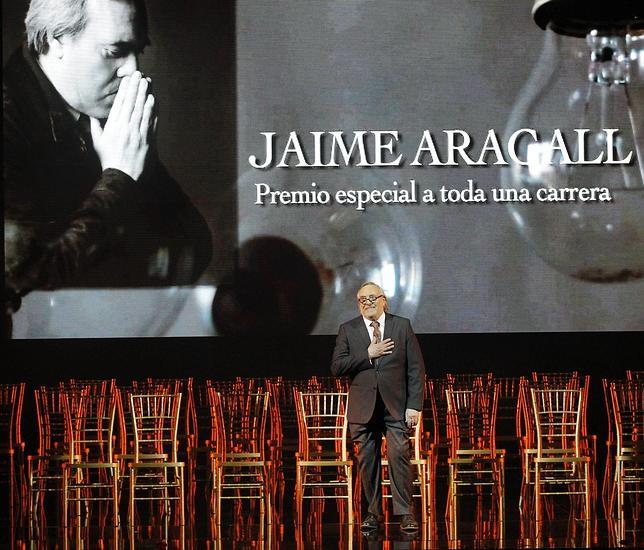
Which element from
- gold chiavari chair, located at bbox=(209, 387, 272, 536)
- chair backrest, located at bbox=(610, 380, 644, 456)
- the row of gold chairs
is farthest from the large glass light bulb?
gold chiavari chair, located at bbox=(209, 387, 272, 536)

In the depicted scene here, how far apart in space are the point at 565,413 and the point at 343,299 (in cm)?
348

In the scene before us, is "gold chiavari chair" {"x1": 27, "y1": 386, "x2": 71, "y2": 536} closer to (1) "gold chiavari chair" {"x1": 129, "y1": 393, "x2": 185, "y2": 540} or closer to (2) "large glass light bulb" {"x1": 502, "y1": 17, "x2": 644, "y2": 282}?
(1) "gold chiavari chair" {"x1": 129, "y1": 393, "x2": 185, "y2": 540}

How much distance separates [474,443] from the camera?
8.53m

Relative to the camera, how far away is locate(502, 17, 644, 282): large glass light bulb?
11.5 meters

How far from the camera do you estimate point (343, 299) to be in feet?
37.7

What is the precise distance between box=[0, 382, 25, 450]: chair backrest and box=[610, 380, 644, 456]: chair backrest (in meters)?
4.61

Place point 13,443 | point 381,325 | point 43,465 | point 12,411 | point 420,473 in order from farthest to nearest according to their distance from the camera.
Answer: point 13,443 → point 12,411 → point 43,465 → point 420,473 → point 381,325

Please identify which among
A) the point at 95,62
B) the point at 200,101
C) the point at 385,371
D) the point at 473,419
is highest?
the point at 95,62

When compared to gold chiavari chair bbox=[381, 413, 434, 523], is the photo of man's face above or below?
above

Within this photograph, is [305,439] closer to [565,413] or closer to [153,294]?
[565,413]

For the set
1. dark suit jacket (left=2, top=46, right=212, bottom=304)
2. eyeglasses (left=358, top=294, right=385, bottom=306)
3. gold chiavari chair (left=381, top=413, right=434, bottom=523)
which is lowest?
gold chiavari chair (left=381, top=413, right=434, bottom=523)

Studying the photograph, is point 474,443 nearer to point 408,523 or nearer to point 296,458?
point 296,458

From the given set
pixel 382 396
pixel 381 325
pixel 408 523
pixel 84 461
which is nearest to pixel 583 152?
pixel 381 325

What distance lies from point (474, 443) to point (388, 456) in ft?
5.56
